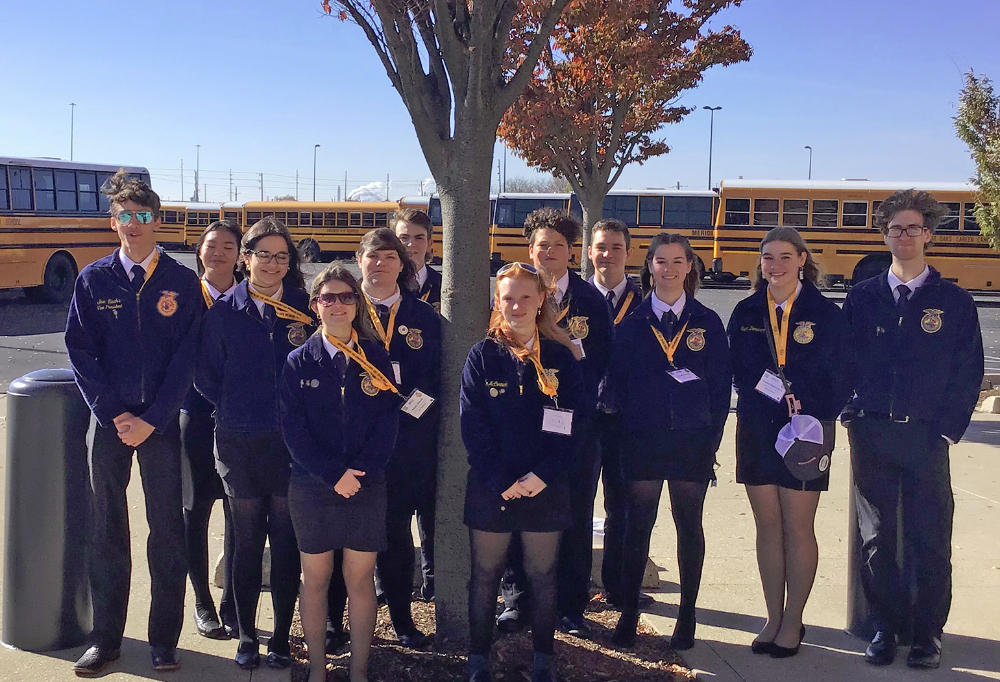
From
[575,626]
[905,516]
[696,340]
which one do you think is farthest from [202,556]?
[905,516]

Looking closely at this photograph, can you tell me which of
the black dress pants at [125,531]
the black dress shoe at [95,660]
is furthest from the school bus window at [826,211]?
the black dress shoe at [95,660]

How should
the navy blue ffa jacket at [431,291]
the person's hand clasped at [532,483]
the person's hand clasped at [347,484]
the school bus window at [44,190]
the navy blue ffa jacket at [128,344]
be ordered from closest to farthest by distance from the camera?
the person's hand clasped at [347,484] < the person's hand clasped at [532,483] < the navy blue ffa jacket at [128,344] < the navy blue ffa jacket at [431,291] < the school bus window at [44,190]

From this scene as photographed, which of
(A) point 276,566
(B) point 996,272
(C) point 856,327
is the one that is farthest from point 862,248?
(A) point 276,566

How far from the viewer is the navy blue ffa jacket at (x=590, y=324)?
13.2ft

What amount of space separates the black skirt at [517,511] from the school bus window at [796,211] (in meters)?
22.4

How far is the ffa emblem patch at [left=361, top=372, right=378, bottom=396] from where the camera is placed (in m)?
3.45

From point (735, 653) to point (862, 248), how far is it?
2212cm

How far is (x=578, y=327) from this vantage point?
158 inches

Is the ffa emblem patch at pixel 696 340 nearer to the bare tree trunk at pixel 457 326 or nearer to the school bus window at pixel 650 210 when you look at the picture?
the bare tree trunk at pixel 457 326

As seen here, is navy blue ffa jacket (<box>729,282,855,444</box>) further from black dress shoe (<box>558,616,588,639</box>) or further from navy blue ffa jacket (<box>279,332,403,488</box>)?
navy blue ffa jacket (<box>279,332,403,488</box>)

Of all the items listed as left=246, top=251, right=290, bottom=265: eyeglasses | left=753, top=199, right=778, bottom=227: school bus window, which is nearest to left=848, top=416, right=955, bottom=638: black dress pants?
left=246, top=251, right=290, bottom=265: eyeglasses

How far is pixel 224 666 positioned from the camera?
12.4 feet

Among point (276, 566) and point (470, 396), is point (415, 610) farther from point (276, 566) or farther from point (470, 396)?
point (470, 396)

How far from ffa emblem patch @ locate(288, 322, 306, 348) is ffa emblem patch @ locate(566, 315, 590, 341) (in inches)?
45.8
